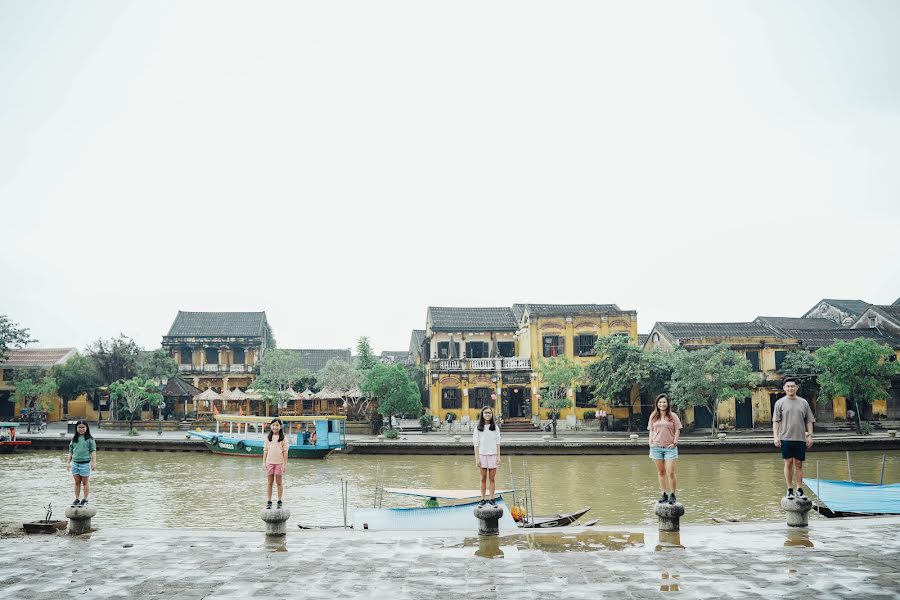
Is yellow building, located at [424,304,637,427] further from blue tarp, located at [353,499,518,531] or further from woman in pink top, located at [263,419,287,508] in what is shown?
woman in pink top, located at [263,419,287,508]

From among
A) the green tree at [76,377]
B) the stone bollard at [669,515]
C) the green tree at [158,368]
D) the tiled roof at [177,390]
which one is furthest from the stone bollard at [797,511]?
the green tree at [76,377]

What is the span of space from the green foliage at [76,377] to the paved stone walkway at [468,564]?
46.8m

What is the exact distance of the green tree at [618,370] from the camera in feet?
133

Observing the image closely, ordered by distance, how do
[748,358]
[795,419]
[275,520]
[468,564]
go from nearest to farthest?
[468,564] < [275,520] < [795,419] < [748,358]

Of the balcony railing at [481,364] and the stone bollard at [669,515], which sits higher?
the balcony railing at [481,364]

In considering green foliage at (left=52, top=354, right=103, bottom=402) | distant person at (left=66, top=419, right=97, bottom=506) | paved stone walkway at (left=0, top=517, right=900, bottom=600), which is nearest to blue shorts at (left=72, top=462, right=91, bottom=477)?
distant person at (left=66, top=419, right=97, bottom=506)

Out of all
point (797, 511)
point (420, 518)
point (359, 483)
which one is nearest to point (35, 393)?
point (359, 483)

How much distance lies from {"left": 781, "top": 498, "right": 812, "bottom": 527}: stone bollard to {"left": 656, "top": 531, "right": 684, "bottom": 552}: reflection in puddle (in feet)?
5.35

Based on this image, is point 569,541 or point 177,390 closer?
point 569,541

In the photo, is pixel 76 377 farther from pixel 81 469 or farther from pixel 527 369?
pixel 81 469

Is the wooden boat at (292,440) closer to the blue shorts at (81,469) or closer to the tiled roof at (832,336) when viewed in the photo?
the blue shorts at (81,469)

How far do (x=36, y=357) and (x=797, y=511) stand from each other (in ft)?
203

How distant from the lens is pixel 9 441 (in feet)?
124

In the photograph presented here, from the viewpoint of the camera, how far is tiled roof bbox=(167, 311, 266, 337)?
193 feet
